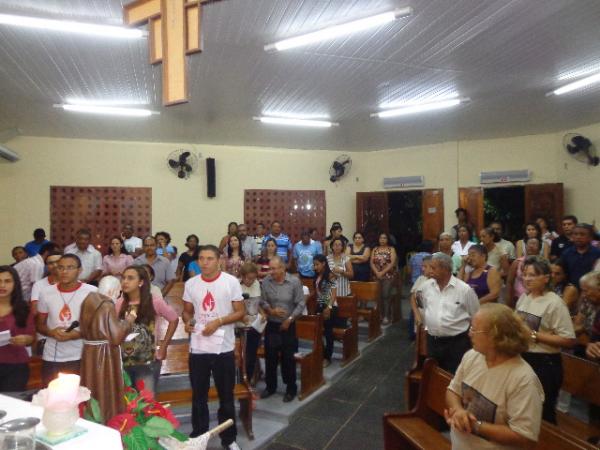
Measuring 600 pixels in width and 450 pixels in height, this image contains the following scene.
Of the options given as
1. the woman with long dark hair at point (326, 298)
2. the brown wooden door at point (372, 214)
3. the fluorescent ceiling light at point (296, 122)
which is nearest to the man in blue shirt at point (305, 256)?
the woman with long dark hair at point (326, 298)

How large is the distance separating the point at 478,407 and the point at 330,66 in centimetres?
419

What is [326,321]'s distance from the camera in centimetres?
582

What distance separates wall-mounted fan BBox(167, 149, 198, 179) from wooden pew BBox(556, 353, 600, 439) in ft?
27.6

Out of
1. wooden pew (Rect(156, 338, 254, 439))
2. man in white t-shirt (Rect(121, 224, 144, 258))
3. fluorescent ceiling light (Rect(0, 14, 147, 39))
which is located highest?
fluorescent ceiling light (Rect(0, 14, 147, 39))

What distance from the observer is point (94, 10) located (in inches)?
154

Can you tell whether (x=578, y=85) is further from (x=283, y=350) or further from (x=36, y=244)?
(x=36, y=244)

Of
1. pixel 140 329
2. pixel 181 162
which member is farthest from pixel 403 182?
pixel 140 329

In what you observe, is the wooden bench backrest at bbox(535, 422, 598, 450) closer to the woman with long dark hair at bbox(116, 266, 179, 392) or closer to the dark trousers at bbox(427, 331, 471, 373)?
the dark trousers at bbox(427, 331, 471, 373)

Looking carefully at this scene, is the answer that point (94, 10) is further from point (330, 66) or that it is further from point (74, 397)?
point (74, 397)

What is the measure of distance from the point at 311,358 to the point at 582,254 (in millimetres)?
2829

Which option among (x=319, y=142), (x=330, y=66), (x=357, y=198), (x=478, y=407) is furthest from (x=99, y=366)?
(x=357, y=198)

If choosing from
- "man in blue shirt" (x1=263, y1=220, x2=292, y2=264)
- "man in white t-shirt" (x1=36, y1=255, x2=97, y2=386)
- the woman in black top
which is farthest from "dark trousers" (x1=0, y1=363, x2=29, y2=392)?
"man in blue shirt" (x1=263, y1=220, x2=292, y2=264)

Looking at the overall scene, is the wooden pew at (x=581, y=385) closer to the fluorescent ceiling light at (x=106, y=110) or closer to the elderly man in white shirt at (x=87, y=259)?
the elderly man in white shirt at (x=87, y=259)

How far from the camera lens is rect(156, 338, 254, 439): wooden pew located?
160 inches
